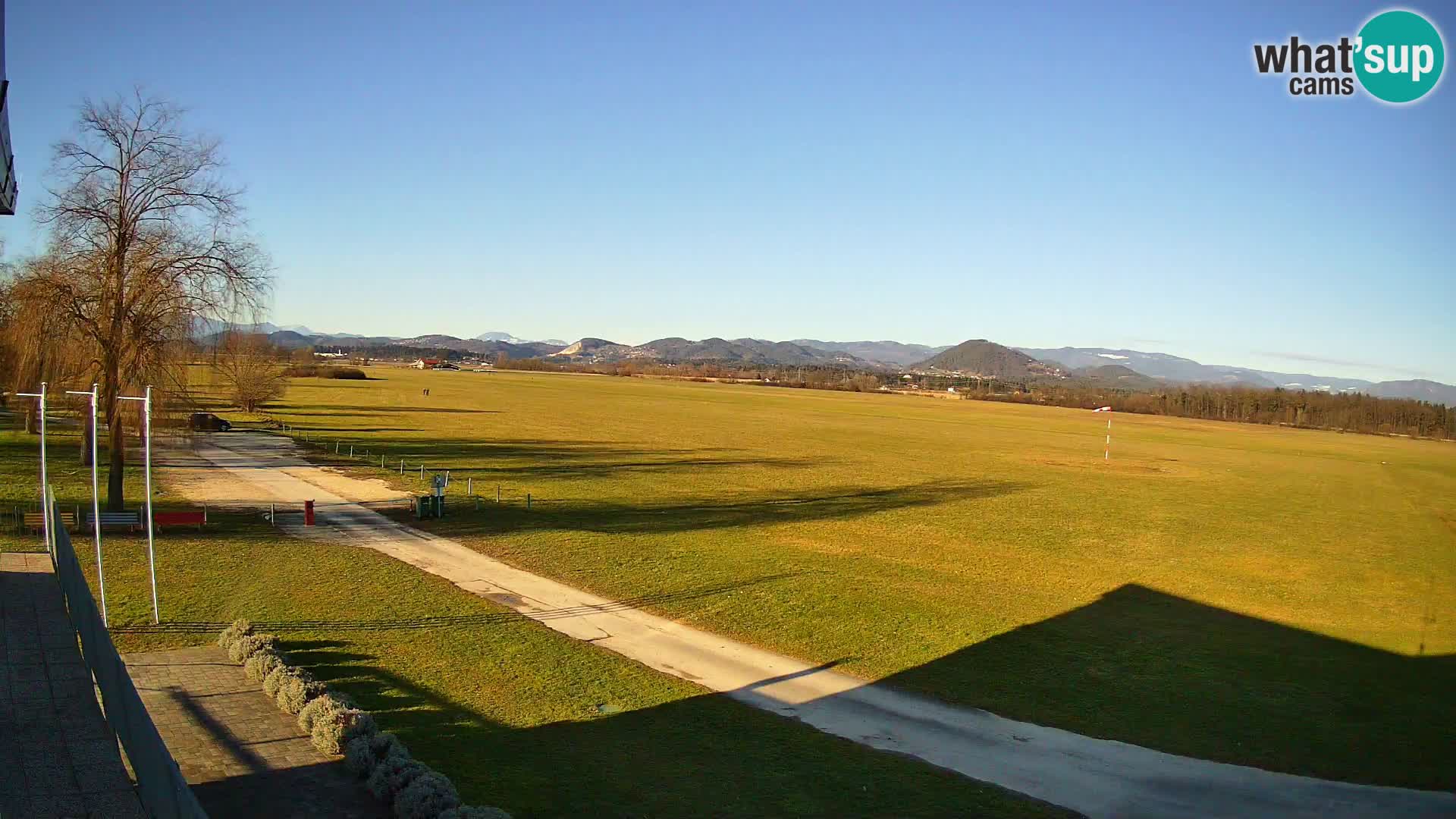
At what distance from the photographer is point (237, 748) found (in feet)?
33.9

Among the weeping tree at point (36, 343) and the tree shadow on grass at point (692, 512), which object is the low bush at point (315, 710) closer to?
the tree shadow on grass at point (692, 512)

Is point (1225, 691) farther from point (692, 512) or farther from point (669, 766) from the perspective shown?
point (692, 512)

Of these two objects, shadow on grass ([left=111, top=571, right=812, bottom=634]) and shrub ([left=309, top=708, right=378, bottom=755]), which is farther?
shadow on grass ([left=111, top=571, right=812, bottom=634])

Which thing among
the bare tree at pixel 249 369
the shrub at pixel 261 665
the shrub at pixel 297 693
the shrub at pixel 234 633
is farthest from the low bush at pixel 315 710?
the bare tree at pixel 249 369

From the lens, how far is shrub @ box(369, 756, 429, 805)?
9172mm

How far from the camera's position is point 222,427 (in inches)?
1961

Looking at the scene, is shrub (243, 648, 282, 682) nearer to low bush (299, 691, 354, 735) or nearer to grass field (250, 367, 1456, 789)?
low bush (299, 691, 354, 735)

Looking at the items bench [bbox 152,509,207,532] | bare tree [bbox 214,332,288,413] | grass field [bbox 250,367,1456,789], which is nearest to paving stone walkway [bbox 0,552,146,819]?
grass field [bbox 250,367,1456,789]

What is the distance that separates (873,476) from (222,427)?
116ft

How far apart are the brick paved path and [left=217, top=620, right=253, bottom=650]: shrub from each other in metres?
0.64

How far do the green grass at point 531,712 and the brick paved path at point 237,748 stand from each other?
1073 millimetres

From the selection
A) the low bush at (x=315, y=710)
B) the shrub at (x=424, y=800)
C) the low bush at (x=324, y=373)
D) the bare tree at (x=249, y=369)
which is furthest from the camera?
the low bush at (x=324, y=373)

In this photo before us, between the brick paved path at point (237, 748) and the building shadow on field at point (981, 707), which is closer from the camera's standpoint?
the brick paved path at point (237, 748)

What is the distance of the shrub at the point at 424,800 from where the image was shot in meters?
8.69
